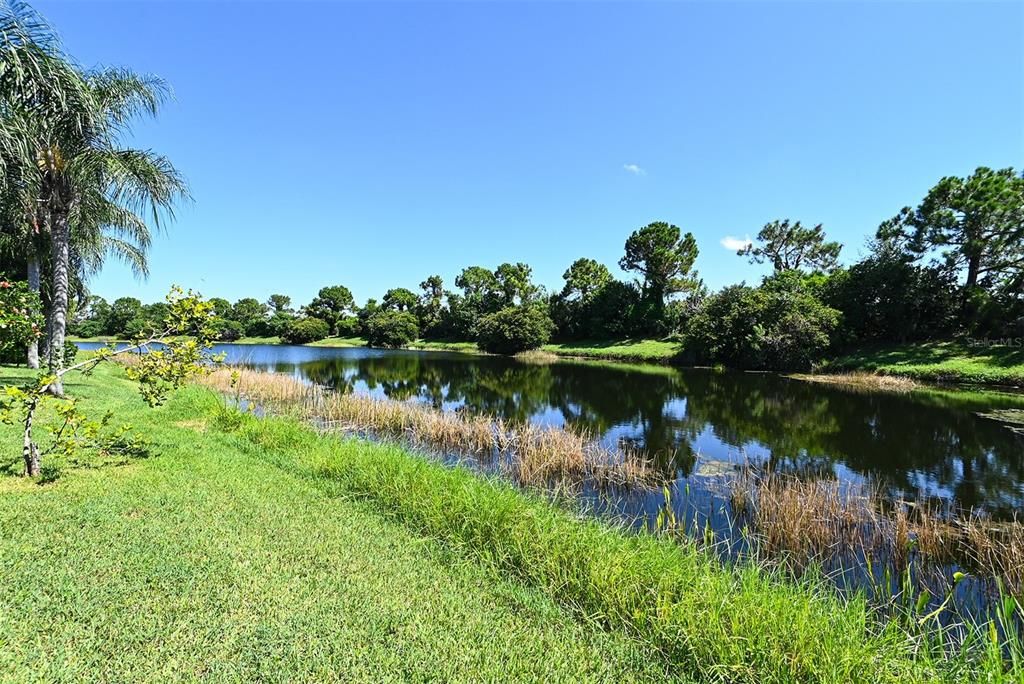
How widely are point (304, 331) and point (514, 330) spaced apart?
48608mm

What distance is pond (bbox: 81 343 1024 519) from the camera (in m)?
10.7

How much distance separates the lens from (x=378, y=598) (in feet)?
12.8

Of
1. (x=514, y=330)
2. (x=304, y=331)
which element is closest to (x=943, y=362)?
(x=514, y=330)

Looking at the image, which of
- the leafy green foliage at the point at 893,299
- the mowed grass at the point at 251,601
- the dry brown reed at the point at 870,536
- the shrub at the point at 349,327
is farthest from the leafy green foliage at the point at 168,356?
the shrub at the point at 349,327

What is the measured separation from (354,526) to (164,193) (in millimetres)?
12075

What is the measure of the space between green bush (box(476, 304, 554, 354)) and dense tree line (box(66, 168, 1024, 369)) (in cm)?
17

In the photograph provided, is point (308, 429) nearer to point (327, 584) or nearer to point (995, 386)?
point (327, 584)

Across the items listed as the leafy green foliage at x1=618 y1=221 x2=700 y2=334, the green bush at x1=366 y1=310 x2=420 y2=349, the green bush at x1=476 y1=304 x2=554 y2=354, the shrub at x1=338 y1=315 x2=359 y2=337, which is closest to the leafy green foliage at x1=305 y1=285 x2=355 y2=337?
the shrub at x1=338 y1=315 x2=359 y2=337

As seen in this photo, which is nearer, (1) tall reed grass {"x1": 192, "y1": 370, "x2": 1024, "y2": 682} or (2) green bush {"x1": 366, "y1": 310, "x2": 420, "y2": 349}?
(1) tall reed grass {"x1": 192, "y1": 370, "x2": 1024, "y2": 682}

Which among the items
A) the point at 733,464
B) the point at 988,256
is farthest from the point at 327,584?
the point at 988,256

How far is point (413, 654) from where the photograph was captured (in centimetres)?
324

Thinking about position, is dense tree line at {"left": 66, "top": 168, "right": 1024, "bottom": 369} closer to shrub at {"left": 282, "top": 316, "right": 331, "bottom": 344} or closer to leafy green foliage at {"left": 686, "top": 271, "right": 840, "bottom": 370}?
leafy green foliage at {"left": 686, "top": 271, "right": 840, "bottom": 370}

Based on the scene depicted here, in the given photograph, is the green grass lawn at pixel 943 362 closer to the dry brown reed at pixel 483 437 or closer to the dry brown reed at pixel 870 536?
the dry brown reed at pixel 870 536

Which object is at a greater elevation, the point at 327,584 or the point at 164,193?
the point at 164,193
